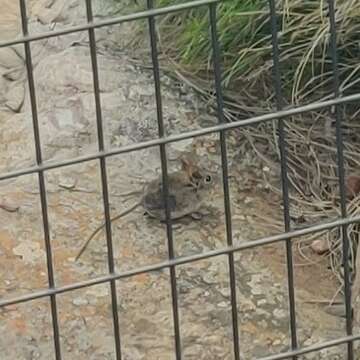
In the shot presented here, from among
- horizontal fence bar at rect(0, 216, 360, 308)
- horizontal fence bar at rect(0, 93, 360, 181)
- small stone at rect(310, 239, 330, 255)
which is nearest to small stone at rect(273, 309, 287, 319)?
small stone at rect(310, 239, 330, 255)

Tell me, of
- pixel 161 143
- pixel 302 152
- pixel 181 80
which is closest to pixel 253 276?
pixel 302 152

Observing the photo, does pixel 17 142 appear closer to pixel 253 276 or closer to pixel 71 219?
pixel 71 219

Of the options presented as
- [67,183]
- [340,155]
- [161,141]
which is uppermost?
[67,183]

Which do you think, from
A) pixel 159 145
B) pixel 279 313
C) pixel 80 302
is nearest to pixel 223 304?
pixel 279 313

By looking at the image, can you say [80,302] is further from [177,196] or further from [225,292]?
[177,196]

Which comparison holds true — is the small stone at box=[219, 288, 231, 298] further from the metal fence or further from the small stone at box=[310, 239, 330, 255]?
the metal fence

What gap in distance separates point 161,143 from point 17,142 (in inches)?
92.9

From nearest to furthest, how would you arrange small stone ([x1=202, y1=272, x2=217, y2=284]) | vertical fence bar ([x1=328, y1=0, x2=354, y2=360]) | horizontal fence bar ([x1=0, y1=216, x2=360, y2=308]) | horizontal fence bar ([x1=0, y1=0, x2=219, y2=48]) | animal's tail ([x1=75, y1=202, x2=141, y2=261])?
horizontal fence bar ([x1=0, y1=0, x2=219, y2=48]) < horizontal fence bar ([x1=0, y1=216, x2=360, y2=308]) < vertical fence bar ([x1=328, y1=0, x2=354, y2=360]) < small stone ([x1=202, y1=272, x2=217, y2=284]) < animal's tail ([x1=75, y1=202, x2=141, y2=261])

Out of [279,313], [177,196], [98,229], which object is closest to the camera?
[279,313]

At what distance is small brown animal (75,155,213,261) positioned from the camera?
4.47 meters

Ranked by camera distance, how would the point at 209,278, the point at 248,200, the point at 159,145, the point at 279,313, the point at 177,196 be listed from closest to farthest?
the point at 159,145 < the point at 279,313 < the point at 209,278 < the point at 177,196 < the point at 248,200

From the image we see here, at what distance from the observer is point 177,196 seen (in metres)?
4.50

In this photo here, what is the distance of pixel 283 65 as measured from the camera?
4.70 m

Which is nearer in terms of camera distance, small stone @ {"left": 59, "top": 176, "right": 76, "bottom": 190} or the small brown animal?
the small brown animal
